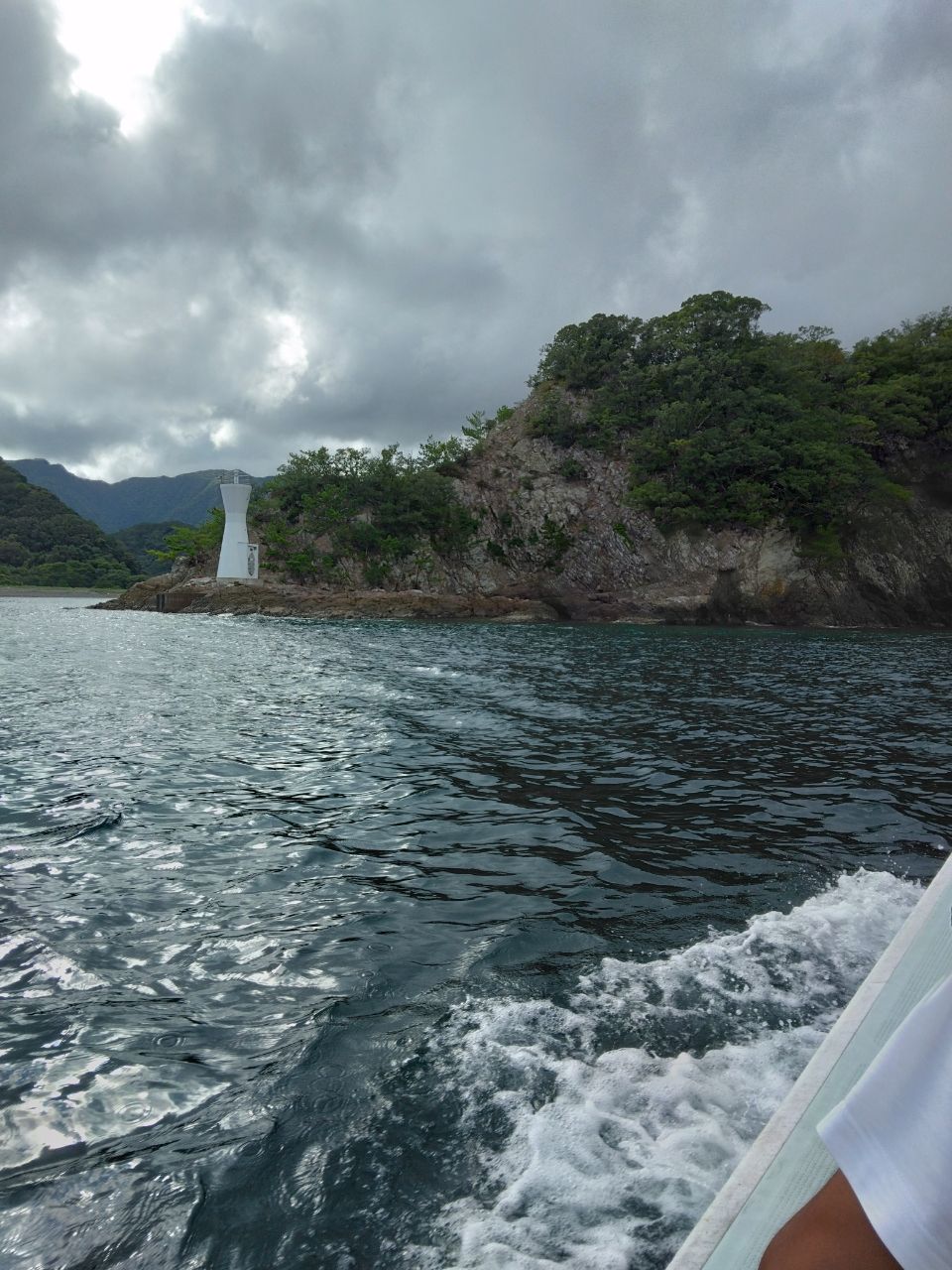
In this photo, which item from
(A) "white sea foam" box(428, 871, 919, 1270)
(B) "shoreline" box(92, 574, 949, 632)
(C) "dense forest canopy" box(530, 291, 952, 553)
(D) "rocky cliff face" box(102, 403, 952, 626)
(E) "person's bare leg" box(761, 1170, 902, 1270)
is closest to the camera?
(E) "person's bare leg" box(761, 1170, 902, 1270)

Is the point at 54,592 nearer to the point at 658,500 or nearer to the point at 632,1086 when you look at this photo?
the point at 658,500

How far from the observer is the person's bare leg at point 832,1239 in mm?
949

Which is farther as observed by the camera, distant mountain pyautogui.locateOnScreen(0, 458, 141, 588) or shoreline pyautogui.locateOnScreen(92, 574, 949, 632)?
distant mountain pyautogui.locateOnScreen(0, 458, 141, 588)

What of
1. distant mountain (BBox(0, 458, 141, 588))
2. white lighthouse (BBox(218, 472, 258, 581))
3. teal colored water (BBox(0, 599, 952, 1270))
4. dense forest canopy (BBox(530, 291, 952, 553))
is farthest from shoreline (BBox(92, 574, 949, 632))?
distant mountain (BBox(0, 458, 141, 588))

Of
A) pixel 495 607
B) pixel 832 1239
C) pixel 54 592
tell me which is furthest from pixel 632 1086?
pixel 54 592

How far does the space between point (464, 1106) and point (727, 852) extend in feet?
13.4

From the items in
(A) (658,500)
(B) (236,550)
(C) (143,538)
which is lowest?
(B) (236,550)

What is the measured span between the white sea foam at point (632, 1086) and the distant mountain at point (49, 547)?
11446 cm

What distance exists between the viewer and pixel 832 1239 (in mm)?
1006

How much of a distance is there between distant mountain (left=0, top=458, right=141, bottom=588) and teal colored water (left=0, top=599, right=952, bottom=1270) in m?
109

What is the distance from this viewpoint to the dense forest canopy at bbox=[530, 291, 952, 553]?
56.1m

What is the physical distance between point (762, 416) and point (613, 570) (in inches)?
646

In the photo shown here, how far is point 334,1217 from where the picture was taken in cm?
277

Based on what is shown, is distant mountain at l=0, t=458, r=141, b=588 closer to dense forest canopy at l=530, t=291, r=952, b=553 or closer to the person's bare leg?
dense forest canopy at l=530, t=291, r=952, b=553
